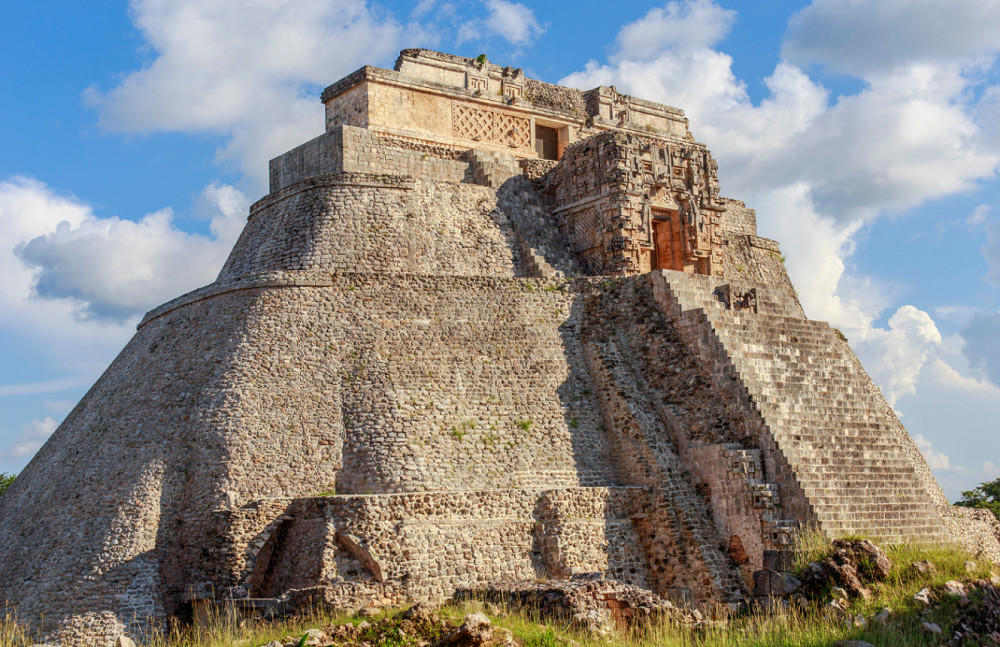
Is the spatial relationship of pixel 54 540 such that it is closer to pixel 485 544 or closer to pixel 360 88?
pixel 485 544

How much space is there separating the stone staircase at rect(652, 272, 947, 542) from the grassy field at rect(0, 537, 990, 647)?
7.93ft

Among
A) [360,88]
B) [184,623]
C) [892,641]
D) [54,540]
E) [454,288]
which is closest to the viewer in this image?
[892,641]

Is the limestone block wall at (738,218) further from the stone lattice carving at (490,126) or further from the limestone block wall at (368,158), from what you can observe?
the limestone block wall at (368,158)

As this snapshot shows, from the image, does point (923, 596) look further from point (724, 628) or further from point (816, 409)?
point (816, 409)

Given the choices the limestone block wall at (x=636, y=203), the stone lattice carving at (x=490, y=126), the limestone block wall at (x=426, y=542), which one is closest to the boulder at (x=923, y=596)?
the limestone block wall at (x=426, y=542)

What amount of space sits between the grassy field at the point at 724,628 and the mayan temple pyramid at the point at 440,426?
1352 mm

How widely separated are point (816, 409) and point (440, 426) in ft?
23.6

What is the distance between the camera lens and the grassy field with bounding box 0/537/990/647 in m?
14.0

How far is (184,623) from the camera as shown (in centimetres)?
1761

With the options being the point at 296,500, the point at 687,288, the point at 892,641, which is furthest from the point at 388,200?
the point at 892,641

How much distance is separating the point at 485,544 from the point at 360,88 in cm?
1317

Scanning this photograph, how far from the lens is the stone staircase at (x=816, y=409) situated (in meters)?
19.7

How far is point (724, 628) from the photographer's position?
15008 millimetres

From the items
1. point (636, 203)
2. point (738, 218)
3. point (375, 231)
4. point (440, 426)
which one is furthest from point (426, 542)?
point (738, 218)
